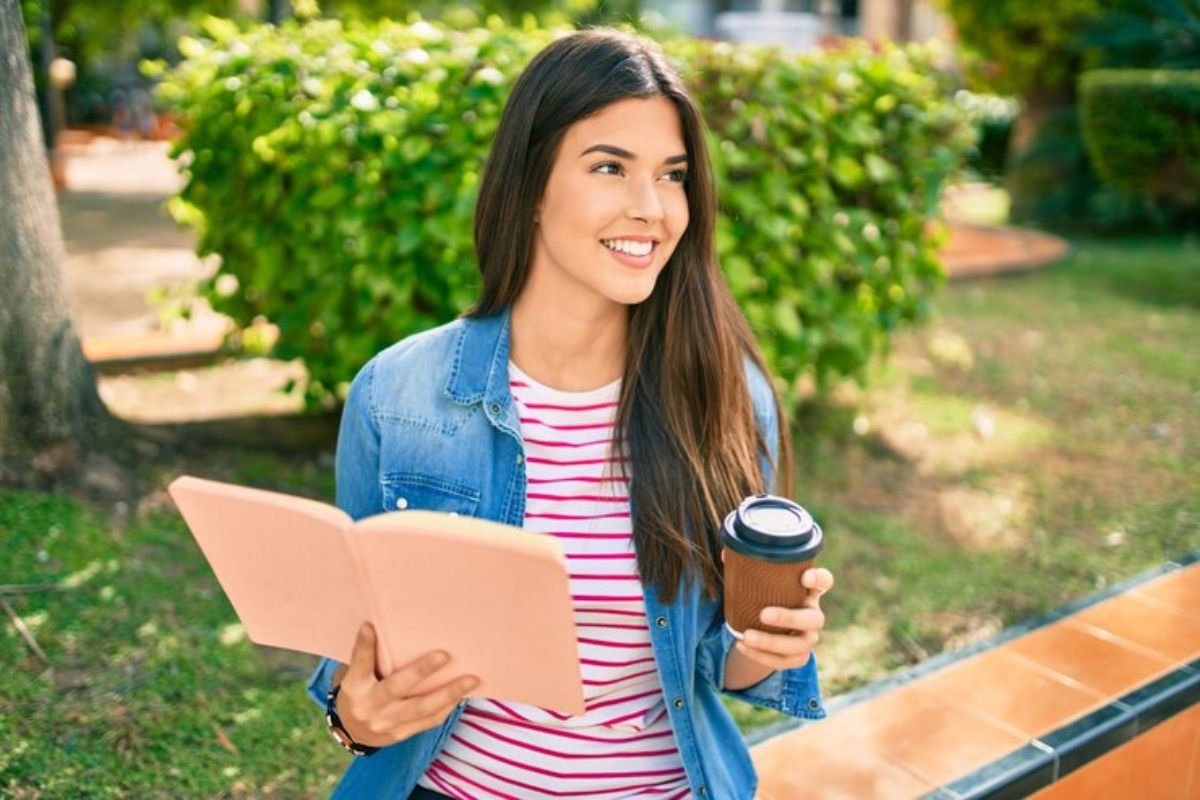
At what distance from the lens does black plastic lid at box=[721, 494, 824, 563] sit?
1.47 meters

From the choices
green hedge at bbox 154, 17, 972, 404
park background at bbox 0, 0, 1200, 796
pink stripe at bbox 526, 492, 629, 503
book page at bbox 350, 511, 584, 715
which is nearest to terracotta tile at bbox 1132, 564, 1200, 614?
park background at bbox 0, 0, 1200, 796

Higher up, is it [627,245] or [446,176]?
[627,245]

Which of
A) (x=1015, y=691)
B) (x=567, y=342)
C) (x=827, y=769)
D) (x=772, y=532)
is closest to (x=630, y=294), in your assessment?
(x=567, y=342)

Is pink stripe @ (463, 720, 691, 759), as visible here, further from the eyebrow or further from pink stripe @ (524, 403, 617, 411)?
the eyebrow

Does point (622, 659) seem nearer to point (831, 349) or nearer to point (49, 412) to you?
point (49, 412)

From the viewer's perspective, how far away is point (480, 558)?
134 cm

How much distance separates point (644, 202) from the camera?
178 centimetres

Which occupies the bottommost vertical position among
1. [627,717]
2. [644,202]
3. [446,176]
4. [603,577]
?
[627,717]

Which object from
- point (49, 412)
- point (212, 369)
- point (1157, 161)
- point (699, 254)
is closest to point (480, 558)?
point (699, 254)

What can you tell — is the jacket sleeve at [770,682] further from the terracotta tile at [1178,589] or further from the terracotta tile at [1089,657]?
the terracotta tile at [1178,589]

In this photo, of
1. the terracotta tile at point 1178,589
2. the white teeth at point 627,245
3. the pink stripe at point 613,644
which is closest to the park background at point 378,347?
the terracotta tile at point 1178,589

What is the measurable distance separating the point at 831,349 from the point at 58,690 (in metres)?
3.10

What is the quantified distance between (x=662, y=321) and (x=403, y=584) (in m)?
0.75

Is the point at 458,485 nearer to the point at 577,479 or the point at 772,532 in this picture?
the point at 577,479
